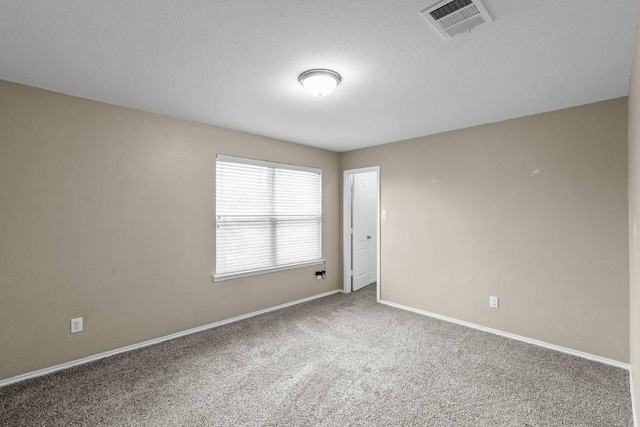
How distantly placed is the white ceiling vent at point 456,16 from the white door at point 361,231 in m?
3.60

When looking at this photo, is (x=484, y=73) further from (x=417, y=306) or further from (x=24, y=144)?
(x=24, y=144)

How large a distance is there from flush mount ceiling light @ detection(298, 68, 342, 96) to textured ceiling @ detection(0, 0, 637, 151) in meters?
0.07

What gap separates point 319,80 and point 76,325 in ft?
9.74

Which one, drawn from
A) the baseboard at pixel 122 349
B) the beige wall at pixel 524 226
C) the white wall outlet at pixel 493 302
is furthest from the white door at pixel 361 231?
the white wall outlet at pixel 493 302

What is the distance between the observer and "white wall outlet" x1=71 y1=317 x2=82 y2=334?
8.93 feet

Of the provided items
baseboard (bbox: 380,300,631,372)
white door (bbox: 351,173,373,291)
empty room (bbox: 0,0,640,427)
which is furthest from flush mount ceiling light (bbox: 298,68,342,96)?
baseboard (bbox: 380,300,631,372)

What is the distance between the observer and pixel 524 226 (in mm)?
3279

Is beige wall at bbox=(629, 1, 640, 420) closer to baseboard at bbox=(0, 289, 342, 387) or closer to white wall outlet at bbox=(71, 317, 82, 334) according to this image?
baseboard at bbox=(0, 289, 342, 387)

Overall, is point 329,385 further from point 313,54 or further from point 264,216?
point 313,54

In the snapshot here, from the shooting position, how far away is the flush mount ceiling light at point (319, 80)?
2264 millimetres

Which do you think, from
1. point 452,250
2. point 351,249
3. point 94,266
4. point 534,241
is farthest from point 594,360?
point 94,266

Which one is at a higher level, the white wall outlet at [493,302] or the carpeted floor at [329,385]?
the white wall outlet at [493,302]

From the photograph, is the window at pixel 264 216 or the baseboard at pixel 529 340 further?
the window at pixel 264 216

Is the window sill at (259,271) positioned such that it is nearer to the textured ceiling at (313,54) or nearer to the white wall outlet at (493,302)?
the textured ceiling at (313,54)
